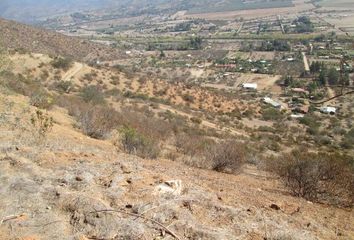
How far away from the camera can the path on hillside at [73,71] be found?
38.5m

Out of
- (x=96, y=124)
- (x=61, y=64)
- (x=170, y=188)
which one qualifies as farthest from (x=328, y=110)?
(x=170, y=188)

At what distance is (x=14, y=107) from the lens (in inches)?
636

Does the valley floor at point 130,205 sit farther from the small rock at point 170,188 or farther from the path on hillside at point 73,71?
the path on hillside at point 73,71

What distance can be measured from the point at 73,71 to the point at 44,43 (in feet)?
81.0

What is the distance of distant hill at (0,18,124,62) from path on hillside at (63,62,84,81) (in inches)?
297

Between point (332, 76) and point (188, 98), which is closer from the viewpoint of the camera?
point (188, 98)

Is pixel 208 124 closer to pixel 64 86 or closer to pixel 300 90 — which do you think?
pixel 64 86

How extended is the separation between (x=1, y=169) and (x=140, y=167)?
3.07 m

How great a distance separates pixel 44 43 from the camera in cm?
6266

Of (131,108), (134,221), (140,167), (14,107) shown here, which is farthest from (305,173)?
(131,108)

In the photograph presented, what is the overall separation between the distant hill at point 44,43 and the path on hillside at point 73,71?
754cm

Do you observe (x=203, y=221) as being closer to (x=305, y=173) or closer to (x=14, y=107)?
(x=305, y=173)

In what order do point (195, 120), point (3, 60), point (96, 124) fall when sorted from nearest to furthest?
point (3, 60) → point (96, 124) → point (195, 120)

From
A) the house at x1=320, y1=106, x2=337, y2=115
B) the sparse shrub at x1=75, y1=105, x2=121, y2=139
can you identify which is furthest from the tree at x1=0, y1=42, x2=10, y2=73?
the house at x1=320, y1=106, x2=337, y2=115
